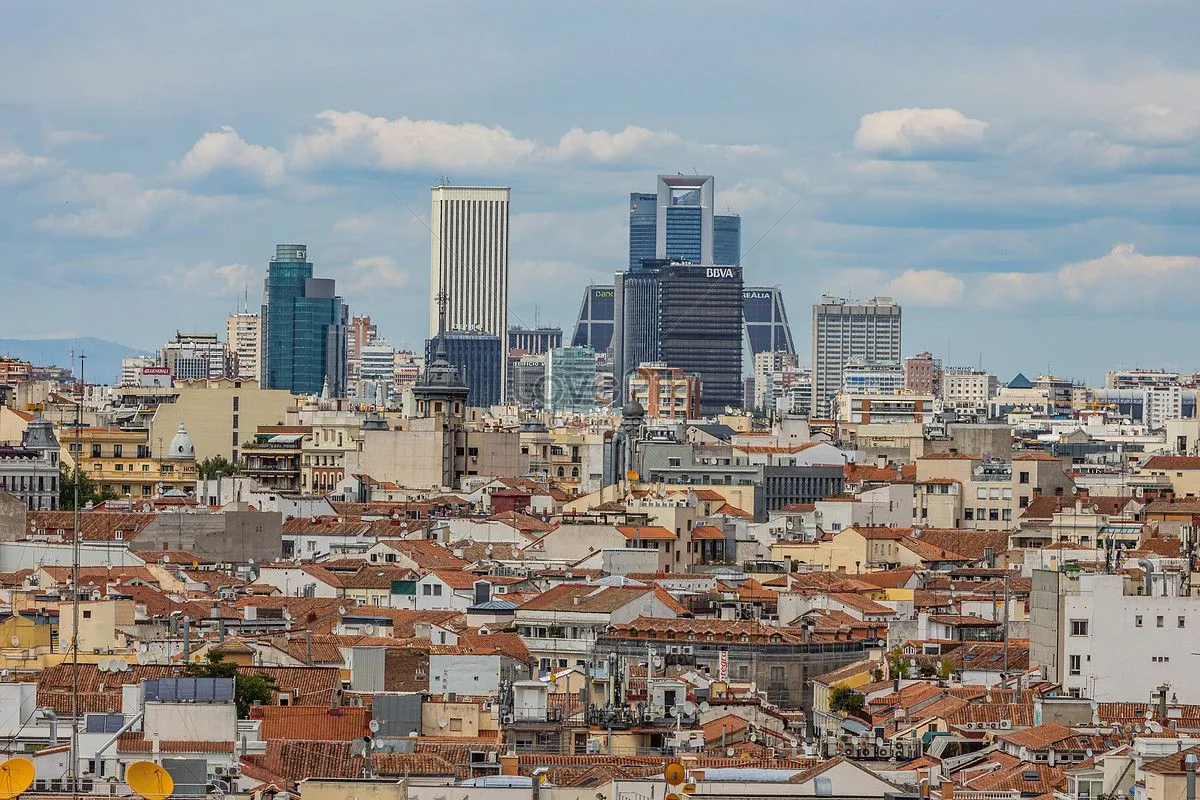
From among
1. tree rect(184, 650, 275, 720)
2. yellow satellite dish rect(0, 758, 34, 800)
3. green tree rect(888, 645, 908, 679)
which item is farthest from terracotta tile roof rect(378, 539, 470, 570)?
yellow satellite dish rect(0, 758, 34, 800)

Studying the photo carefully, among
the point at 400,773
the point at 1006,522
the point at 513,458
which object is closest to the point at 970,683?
the point at 400,773

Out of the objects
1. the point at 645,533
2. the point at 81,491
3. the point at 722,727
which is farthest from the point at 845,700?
the point at 81,491

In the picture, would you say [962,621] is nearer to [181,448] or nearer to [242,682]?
[242,682]

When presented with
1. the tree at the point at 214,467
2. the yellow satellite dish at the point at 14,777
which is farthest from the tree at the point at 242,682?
the tree at the point at 214,467

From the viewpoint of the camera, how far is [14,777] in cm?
3036

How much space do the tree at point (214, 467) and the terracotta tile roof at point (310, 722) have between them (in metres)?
85.7

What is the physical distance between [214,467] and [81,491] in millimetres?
17714

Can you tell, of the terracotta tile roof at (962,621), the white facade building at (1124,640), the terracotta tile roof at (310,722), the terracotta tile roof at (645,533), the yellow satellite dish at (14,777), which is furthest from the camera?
the terracotta tile roof at (645,533)

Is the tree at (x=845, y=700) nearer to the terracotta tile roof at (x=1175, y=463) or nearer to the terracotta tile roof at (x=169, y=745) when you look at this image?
the terracotta tile roof at (x=169, y=745)

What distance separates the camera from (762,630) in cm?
6288

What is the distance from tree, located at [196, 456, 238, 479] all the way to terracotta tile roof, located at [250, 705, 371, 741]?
8571cm

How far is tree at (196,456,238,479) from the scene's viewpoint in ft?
446

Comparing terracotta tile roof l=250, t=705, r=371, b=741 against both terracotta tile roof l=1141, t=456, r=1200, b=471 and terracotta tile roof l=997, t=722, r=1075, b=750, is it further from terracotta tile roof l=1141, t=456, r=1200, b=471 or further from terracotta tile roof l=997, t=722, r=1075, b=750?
terracotta tile roof l=1141, t=456, r=1200, b=471

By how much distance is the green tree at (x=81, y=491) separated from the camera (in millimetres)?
117875
